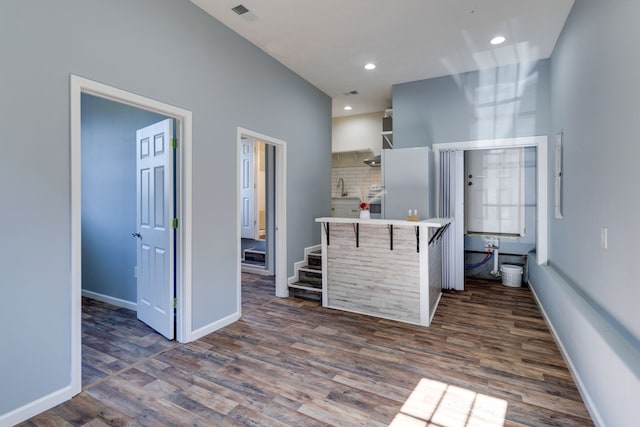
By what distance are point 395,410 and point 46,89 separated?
3.01 metres

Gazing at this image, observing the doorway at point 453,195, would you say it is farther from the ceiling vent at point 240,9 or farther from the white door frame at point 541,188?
the ceiling vent at point 240,9

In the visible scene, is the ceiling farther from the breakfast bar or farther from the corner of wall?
the corner of wall

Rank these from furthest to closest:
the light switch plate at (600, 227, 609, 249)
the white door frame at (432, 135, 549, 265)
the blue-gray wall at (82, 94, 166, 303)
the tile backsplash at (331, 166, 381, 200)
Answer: the tile backsplash at (331, 166, 381, 200) → the white door frame at (432, 135, 549, 265) → the blue-gray wall at (82, 94, 166, 303) → the light switch plate at (600, 227, 609, 249)

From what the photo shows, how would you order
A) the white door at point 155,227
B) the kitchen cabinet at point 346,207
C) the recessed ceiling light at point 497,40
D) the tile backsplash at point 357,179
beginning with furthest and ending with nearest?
the tile backsplash at point 357,179, the kitchen cabinet at point 346,207, the recessed ceiling light at point 497,40, the white door at point 155,227

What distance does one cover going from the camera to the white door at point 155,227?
2.97m

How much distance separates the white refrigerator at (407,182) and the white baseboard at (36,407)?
150 inches

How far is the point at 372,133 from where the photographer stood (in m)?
6.66

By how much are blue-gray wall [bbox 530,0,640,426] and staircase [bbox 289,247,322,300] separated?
2.67 m

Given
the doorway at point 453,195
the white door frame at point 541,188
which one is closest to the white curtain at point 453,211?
the doorway at point 453,195

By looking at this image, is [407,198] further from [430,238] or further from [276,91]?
[276,91]

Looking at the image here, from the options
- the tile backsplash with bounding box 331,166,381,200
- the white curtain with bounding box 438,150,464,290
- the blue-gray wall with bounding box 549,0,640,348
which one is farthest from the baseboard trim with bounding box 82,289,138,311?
the tile backsplash with bounding box 331,166,381,200

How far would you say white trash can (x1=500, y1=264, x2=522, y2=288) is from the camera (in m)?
4.92

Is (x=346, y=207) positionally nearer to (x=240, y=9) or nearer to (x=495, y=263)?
(x=495, y=263)

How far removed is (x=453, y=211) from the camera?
462cm
